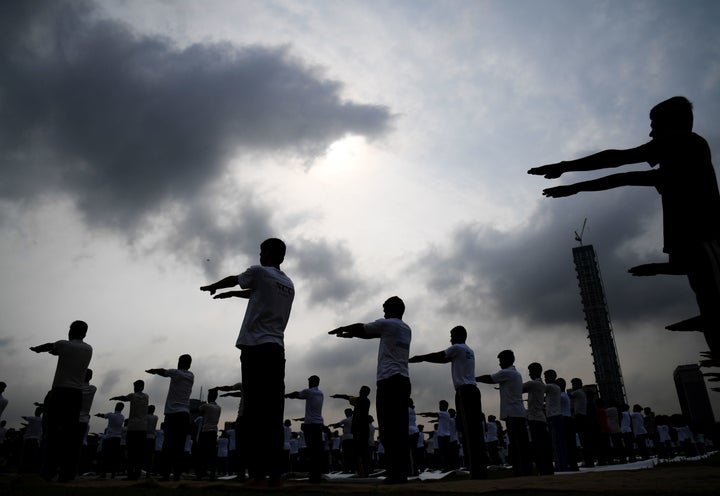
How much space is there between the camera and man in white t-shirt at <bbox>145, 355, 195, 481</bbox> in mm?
9477

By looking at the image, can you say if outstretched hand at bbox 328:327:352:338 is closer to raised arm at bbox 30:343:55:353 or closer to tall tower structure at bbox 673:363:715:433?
raised arm at bbox 30:343:55:353

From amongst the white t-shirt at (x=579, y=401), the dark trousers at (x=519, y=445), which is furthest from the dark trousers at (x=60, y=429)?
the white t-shirt at (x=579, y=401)

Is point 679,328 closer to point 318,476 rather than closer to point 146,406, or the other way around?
point 318,476

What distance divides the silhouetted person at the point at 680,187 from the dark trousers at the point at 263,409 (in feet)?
10.0

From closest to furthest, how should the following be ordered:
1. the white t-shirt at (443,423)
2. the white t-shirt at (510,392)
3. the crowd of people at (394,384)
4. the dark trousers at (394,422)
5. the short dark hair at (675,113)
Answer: the crowd of people at (394,384) < the short dark hair at (675,113) < the dark trousers at (394,422) < the white t-shirt at (510,392) < the white t-shirt at (443,423)

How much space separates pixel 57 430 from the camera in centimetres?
757

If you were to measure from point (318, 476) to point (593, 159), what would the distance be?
8.34 metres

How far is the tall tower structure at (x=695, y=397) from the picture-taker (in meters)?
27.2

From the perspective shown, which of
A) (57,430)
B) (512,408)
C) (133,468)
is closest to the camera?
(57,430)

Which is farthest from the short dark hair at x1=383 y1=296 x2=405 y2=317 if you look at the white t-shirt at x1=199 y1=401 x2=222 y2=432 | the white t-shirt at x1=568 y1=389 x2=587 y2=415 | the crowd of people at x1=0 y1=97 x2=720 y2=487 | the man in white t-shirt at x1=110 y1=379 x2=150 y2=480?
the white t-shirt at x1=568 y1=389 x2=587 y2=415

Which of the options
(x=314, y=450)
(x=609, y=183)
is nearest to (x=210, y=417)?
(x=314, y=450)

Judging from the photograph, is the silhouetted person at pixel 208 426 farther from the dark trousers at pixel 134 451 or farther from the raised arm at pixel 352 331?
the raised arm at pixel 352 331

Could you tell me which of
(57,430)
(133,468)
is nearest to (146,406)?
(133,468)

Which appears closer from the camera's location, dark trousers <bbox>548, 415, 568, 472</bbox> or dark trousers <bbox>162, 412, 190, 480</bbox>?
dark trousers <bbox>162, 412, 190, 480</bbox>
